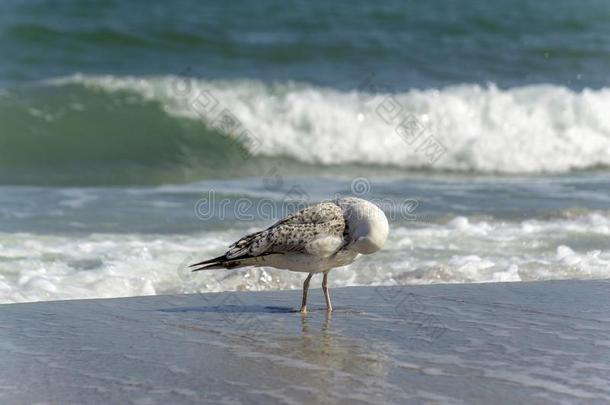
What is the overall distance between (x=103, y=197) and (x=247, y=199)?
5.20 feet

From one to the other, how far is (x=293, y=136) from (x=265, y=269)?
8.40 m

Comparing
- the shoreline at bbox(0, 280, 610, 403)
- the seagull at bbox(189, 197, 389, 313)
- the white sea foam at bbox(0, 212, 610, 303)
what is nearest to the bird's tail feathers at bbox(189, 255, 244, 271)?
the seagull at bbox(189, 197, 389, 313)

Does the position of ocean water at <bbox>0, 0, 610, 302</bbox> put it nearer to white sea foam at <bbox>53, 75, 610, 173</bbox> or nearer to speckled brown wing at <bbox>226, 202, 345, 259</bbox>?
white sea foam at <bbox>53, 75, 610, 173</bbox>

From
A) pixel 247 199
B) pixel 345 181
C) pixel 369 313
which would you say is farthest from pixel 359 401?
pixel 345 181

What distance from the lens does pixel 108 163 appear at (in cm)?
1439

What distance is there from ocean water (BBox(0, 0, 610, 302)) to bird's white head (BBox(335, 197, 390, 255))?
54.7 inches

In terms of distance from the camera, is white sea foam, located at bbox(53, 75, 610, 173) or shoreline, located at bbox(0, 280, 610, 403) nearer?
shoreline, located at bbox(0, 280, 610, 403)

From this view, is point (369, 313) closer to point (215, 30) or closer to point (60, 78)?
point (60, 78)

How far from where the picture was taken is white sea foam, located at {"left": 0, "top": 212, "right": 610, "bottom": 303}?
23.2ft

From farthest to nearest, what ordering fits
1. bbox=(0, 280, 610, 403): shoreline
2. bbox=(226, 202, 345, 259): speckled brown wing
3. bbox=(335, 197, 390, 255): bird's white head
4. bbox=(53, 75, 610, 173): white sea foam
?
bbox=(53, 75, 610, 173): white sea foam
bbox=(226, 202, 345, 259): speckled brown wing
bbox=(335, 197, 390, 255): bird's white head
bbox=(0, 280, 610, 403): shoreline

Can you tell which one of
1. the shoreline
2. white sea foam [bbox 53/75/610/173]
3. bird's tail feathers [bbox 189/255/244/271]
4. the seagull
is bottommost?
the shoreline

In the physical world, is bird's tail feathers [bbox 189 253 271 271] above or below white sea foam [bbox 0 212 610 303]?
above

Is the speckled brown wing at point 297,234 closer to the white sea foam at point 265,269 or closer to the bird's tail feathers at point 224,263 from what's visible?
the bird's tail feathers at point 224,263

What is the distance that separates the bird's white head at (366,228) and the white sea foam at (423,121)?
8614mm
